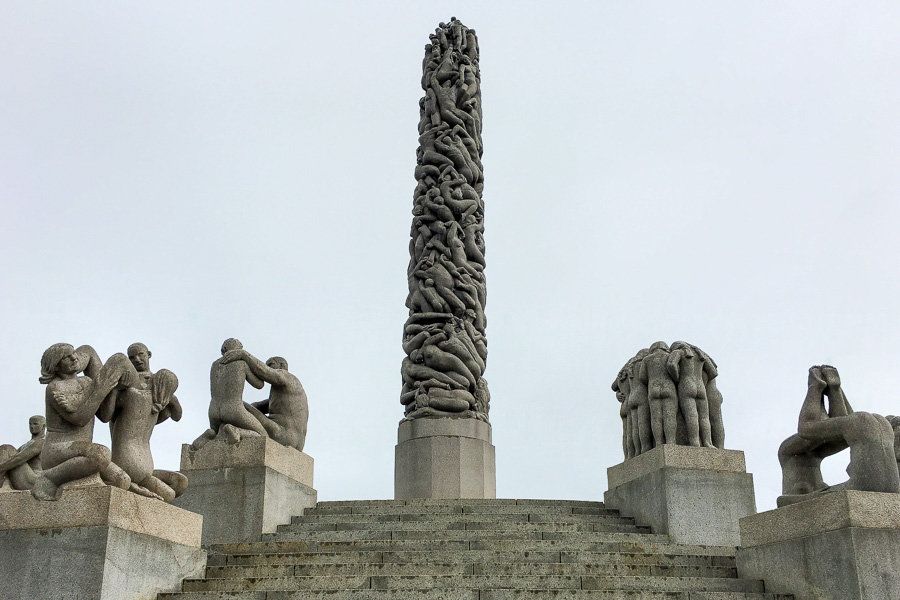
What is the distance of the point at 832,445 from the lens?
10109mm

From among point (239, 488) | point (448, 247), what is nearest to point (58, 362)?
point (239, 488)

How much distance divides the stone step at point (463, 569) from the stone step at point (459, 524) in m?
1.58

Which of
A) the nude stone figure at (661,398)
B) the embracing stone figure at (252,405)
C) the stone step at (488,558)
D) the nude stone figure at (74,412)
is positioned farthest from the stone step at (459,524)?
the nude stone figure at (74,412)

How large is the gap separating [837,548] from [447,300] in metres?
10.8

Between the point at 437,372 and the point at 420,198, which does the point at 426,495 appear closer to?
the point at 437,372

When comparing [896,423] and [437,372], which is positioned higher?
[437,372]

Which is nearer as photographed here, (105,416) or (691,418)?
(105,416)

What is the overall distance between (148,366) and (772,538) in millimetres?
6798

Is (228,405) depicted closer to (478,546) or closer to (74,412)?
(74,412)

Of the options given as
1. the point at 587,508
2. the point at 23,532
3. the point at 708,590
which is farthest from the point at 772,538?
the point at 23,532

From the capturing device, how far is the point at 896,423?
11102 mm

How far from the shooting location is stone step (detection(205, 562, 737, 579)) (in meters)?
9.83

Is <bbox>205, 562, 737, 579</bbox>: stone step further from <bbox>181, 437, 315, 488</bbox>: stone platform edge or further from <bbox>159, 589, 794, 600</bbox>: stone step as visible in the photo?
<bbox>181, 437, 315, 488</bbox>: stone platform edge

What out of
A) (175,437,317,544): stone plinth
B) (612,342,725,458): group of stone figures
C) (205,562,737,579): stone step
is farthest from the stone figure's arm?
(612,342,725,458): group of stone figures
